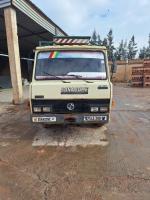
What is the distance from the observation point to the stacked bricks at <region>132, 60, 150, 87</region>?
23.7m

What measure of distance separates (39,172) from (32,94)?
193 cm

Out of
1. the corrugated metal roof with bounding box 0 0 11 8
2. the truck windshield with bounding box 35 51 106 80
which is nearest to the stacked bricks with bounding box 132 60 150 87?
the corrugated metal roof with bounding box 0 0 11 8

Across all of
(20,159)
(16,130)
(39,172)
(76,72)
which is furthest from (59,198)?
(16,130)

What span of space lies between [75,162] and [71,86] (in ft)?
5.74

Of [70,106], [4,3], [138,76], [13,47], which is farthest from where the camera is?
[138,76]

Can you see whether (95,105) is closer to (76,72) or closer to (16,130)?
(76,72)

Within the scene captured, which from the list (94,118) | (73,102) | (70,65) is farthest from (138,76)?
(73,102)

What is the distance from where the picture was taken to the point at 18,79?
38.1 ft

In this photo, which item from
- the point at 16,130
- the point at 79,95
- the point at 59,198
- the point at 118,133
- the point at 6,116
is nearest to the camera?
the point at 59,198

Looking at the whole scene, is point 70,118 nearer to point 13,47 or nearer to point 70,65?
point 70,65

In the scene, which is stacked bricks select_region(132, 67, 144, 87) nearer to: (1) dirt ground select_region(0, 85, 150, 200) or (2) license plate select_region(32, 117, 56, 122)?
(1) dirt ground select_region(0, 85, 150, 200)

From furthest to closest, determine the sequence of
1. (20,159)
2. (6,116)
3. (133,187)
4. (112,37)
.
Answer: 1. (112,37)
2. (6,116)
3. (20,159)
4. (133,187)

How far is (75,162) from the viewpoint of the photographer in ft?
15.4

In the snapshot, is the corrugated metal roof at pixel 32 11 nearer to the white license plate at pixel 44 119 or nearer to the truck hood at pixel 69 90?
the truck hood at pixel 69 90
